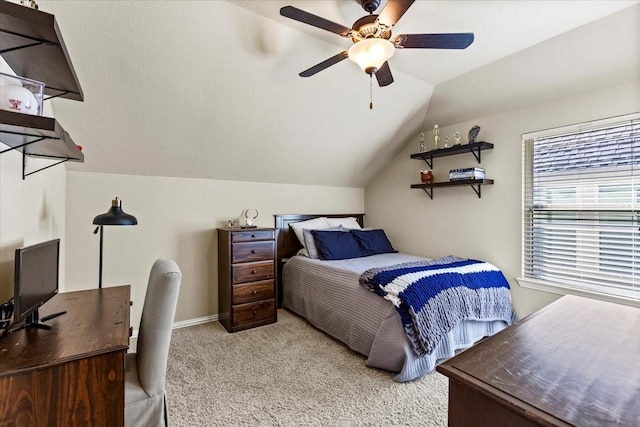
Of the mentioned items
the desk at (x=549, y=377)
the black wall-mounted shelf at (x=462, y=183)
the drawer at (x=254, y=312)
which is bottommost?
the drawer at (x=254, y=312)

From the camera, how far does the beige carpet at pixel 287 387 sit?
1.76m

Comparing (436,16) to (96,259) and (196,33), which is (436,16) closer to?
(196,33)

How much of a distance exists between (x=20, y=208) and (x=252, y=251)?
1825 millimetres

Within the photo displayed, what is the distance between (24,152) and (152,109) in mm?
1111

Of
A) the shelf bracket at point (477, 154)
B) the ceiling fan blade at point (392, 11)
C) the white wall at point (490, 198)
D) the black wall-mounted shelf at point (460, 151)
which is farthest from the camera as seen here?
the shelf bracket at point (477, 154)

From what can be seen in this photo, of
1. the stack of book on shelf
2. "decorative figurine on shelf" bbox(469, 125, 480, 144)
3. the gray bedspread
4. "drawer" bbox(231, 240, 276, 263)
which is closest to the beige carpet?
the gray bedspread

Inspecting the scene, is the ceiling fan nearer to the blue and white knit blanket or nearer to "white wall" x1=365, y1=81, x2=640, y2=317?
the blue and white knit blanket

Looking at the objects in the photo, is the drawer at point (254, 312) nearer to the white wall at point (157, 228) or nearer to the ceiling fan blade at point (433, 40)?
the white wall at point (157, 228)

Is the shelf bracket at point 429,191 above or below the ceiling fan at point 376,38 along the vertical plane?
below

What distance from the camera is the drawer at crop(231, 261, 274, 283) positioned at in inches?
118

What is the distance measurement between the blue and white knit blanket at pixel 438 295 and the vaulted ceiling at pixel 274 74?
1670 mm

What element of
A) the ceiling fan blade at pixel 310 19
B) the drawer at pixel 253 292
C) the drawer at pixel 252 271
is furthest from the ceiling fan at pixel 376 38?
the drawer at pixel 253 292

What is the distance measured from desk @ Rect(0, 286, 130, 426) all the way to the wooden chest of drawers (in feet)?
5.84

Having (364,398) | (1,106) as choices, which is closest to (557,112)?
(364,398)
